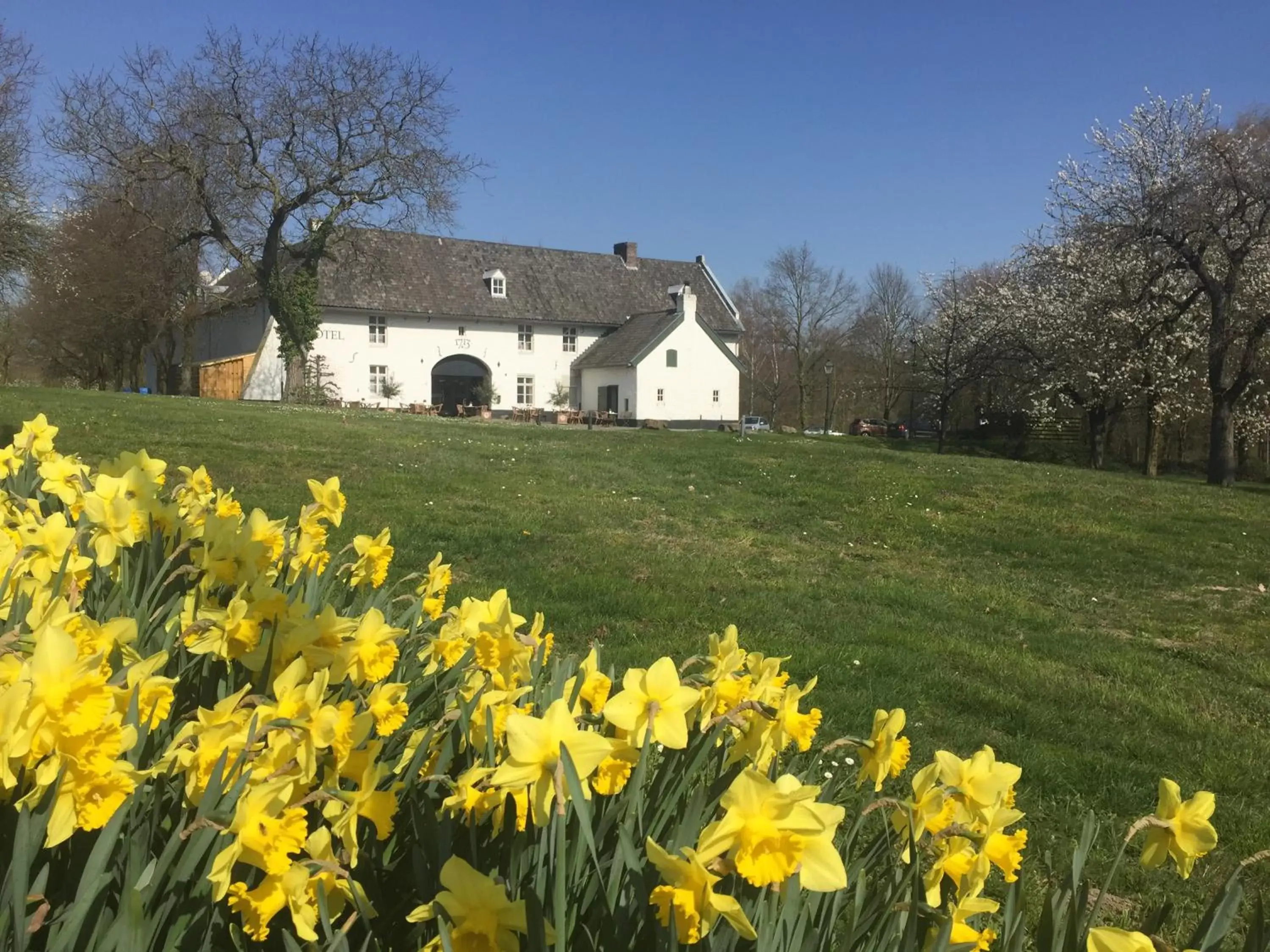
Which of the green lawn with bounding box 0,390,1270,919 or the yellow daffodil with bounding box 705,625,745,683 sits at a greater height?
the yellow daffodil with bounding box 705,625,745,683

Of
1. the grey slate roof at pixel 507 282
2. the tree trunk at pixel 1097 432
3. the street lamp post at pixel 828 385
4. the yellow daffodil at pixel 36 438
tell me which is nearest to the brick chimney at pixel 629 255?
the grey slate roof at pixel 507 282

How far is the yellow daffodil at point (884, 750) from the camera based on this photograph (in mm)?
1572

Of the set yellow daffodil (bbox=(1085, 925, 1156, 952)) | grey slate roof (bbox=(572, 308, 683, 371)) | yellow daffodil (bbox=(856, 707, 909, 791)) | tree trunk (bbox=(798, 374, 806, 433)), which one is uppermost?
grey slate roof (bbox=(572, 308, 683, 371))

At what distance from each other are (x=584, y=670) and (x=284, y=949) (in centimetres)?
66

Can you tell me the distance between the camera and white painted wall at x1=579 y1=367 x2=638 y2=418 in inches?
1617

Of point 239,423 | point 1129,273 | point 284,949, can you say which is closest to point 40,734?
point 284,949

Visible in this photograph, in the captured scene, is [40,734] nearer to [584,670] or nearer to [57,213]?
[584,670]

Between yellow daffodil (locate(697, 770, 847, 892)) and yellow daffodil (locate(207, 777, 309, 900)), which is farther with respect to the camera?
yellow daffodil (locate(207, 777, 309, 900))

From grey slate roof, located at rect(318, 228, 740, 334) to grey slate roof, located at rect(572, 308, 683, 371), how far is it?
1250 mm

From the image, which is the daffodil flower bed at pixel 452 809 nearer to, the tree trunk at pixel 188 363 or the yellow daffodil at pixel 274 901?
the yellow daffodil at pixel 274 901

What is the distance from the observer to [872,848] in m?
1.56

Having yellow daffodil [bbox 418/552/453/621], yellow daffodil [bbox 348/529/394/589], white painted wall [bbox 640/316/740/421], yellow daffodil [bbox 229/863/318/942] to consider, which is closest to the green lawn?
yellow daffodil [bbox 348/529/394/589]

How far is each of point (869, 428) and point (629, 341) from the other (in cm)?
1747

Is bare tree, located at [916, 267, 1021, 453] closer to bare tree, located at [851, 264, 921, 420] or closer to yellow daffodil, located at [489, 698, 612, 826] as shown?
bare tree, located at [851, 264, 921, 420]
